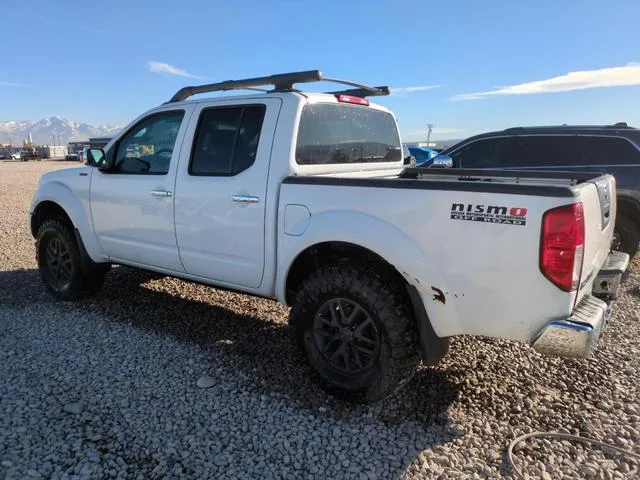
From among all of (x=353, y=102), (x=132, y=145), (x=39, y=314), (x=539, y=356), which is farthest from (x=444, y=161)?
(x=39, y=314)

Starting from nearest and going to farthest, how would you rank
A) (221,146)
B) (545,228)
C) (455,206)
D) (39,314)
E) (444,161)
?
(545,228)
(455,206)
(221,146)
(39,314)
(444,161)

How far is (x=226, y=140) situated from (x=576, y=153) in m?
5.09

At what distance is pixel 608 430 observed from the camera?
2961 millimetres

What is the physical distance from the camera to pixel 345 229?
3.07 m

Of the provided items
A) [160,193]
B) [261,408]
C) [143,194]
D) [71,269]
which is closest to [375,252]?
[261,408]

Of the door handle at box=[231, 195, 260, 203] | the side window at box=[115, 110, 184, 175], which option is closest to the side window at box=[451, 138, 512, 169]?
the side window at box=[115, 110, 184, 175]

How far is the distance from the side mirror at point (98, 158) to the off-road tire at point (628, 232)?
6.10 metres

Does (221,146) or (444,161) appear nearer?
(221,146)

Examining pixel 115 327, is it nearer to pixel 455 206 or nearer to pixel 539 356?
pixel 455 206

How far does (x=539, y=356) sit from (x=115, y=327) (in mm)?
3690

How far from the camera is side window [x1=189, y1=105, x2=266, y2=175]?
371 centimetres

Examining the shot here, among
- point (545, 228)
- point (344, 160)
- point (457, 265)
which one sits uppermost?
point (344, 160)

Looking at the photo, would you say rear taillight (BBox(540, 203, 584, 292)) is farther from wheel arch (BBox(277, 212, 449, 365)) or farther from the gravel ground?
the gravel ground

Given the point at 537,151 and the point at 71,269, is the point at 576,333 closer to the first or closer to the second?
the point at 71,269
